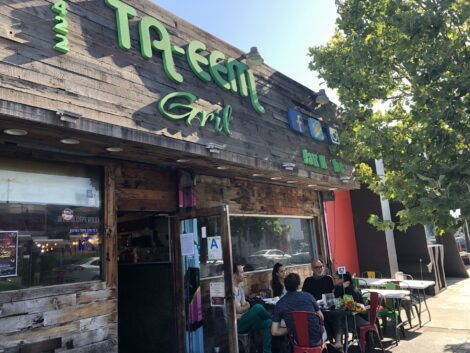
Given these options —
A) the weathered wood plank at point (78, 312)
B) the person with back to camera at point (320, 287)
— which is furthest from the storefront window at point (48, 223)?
the person with back to camera at point (320, 287)

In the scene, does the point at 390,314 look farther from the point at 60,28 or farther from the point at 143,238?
the point at 60,28

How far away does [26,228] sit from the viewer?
4.22 metres

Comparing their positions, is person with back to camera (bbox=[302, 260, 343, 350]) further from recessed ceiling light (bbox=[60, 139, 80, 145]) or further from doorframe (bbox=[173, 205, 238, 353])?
recessed ceiling light (bbox=[60, 139, 80, 145])

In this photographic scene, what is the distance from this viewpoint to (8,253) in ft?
13.2

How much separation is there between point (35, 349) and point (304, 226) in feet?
21.9

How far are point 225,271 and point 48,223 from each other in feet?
7.52

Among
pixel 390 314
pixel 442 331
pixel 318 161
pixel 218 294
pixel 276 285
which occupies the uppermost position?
pixel 318 161

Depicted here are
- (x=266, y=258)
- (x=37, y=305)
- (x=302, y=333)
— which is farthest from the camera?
(x=266, y=258)

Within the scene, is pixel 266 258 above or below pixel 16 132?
below

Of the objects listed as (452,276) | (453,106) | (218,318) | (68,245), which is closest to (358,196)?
(452,276)

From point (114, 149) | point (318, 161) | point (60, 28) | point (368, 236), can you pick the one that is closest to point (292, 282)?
point (114, 149)

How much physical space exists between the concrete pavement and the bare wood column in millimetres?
4181

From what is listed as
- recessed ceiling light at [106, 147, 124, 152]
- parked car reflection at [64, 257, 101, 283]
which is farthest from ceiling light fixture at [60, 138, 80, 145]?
parked car reflection at [64, 257, 101, 283]

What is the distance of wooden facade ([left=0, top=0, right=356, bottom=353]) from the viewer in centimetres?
358
